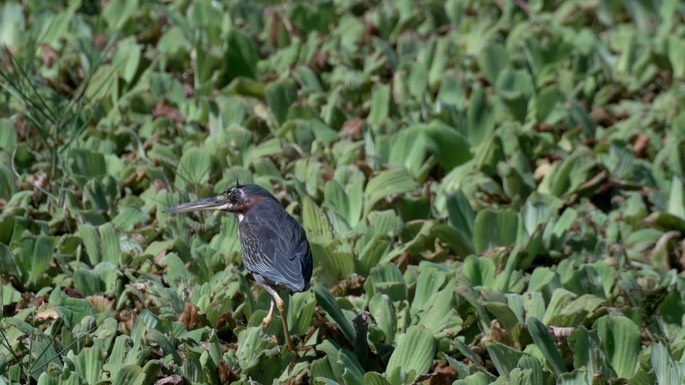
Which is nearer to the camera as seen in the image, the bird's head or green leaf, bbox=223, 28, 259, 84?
the bird's head

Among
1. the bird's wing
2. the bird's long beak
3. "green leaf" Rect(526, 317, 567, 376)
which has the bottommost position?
"green leaf" Rect(526, 317, 567, 376)

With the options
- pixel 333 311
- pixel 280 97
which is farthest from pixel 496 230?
pixel 280 97

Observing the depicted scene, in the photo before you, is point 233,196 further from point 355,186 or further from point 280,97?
point 280,97

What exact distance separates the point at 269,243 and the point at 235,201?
1.35ft

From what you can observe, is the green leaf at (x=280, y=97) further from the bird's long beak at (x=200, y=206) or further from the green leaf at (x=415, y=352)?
the green leaf at (x=415, y=352)

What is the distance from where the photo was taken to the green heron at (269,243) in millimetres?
3809

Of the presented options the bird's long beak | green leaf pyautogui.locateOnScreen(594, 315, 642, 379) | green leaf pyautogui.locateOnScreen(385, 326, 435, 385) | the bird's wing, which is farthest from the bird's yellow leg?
green leaf pyautogui.locateOnScreen(594, 315, 642, 379)

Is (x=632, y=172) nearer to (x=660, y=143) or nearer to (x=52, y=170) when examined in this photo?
(x=660, y=143)

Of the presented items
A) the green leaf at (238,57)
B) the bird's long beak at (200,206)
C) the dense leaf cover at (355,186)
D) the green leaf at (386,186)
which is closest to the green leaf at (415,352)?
the dense leaf cover at (355,186)

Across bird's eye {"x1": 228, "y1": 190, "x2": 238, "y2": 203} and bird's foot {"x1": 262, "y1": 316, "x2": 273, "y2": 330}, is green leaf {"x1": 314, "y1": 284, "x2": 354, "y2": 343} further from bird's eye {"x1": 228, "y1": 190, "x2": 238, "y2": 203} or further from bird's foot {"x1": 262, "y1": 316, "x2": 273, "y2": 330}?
bird's eye {"x1": 228, "y1": 190, "x2": 238, "y2": 203}

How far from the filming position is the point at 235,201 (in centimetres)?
432

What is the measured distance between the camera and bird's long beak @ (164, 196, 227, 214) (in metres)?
4.39

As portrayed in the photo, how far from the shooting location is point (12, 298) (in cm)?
409

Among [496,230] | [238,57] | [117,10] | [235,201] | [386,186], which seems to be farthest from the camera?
[117,10]
